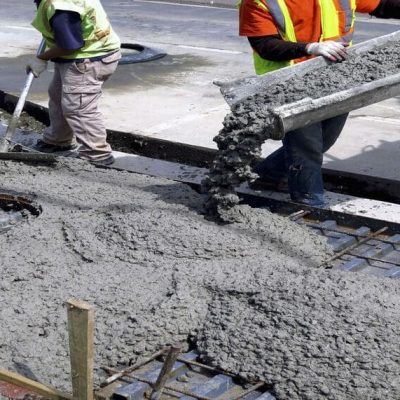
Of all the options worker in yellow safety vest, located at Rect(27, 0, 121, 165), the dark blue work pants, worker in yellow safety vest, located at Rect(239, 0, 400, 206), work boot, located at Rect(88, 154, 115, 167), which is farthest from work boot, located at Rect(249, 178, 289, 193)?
worker in yellow safety vest, located at Rect(27, 0, 121, 165)

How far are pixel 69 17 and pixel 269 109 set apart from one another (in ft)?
6.38

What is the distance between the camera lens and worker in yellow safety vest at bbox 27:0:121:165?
20.2 ft

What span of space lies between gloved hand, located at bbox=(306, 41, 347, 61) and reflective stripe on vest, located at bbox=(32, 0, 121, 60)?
1772 millimetres

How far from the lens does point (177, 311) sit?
387 centimetres

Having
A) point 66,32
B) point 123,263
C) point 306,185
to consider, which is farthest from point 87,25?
point 123,263

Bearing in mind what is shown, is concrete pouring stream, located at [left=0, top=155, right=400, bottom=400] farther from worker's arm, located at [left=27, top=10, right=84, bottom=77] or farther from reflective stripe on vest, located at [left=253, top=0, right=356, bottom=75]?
worker's arm, located at [left=27, top=10, right=84, bottom=77]

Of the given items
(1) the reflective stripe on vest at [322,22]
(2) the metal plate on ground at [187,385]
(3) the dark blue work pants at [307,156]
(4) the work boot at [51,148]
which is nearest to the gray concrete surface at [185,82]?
(4) the work boot at [51,148]

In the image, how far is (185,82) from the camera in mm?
9648

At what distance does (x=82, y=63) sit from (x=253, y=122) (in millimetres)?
2014

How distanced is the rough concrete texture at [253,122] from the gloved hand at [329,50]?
84 mm

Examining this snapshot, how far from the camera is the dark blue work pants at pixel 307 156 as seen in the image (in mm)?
5395

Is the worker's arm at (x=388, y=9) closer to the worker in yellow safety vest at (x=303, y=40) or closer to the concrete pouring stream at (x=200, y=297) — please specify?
the worker in yellow safety vest at (x=303, y=40)

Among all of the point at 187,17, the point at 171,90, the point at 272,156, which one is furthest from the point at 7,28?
the point at 272,156

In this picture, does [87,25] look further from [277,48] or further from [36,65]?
[277,48]
